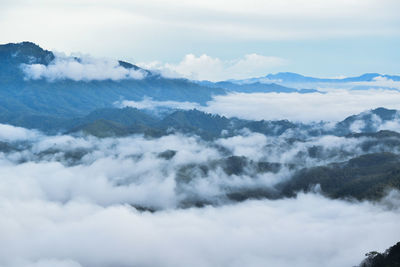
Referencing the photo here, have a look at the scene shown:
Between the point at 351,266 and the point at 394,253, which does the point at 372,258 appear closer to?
the point at 394,253

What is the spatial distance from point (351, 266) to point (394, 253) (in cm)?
4153

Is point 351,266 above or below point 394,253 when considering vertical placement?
below

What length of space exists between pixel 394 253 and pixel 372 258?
13864mm

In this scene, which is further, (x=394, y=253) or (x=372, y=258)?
(x=372, y=258)

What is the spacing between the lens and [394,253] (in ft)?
528

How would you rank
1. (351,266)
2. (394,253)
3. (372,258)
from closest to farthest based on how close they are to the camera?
(394,253)
(372,258)
(351,266)

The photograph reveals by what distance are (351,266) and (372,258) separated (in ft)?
91.6

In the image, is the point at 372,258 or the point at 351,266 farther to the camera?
the point at 351,266

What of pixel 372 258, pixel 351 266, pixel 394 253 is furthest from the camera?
pixel 351 266

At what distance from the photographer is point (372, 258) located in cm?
17362

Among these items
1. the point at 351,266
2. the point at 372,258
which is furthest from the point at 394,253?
the point at 351,266

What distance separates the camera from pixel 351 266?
200 meters

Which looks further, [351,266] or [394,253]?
[351,266]
